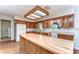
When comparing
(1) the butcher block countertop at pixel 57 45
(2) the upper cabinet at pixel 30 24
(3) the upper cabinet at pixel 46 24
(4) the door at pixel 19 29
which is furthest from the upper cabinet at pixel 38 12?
(2) the upper cabinet at pixel 30 24

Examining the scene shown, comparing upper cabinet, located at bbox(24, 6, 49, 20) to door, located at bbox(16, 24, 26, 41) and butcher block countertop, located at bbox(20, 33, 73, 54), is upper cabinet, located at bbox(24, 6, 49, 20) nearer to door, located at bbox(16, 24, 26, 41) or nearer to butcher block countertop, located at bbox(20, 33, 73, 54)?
butcher block countertop, located at bbox(20, 33, 73, 54)

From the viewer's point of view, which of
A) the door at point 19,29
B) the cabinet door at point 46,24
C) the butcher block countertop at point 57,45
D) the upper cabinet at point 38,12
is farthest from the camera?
the door at point 19,29

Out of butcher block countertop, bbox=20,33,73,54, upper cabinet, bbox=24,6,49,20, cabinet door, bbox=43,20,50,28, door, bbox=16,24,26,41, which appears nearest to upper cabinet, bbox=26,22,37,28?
door, bbox=16,24,26,41

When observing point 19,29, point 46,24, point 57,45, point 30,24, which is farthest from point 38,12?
point 30,24

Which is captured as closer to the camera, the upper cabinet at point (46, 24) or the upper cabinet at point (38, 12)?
the upper cabinet at point (38, 12)

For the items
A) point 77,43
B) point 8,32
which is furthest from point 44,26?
point 77,43

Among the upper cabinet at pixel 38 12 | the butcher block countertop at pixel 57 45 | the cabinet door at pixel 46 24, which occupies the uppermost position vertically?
the upper cabinet at pixel 38 12

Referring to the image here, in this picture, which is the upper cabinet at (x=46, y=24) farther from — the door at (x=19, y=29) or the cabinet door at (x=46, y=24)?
the door at (x=19, y=29)

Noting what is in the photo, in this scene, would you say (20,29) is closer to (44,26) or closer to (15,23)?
(15,23)

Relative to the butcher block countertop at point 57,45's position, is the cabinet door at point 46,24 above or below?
above

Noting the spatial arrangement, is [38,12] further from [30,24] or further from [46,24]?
[30,24]

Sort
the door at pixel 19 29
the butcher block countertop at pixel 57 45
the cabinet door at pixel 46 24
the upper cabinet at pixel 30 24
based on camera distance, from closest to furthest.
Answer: the butcher block countertop at pixel 57 45 → the cabinet door at pixel 46 24 → the door at pixel 19 29 → the upper cabinet at pixel 30 24

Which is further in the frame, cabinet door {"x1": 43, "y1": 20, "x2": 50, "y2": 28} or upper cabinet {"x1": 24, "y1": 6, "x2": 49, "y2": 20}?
cabinet door {"x1": 43, "y1": 20, "x2": 50, "y2": 28}
